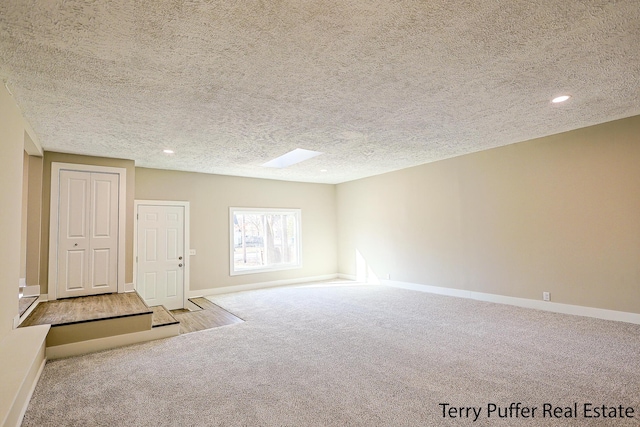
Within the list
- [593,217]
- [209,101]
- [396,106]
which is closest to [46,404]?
[209,101]

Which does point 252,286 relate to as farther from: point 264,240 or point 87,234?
point 87,234

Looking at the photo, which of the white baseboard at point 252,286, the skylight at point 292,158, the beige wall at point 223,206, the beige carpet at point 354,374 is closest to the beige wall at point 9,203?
the beige carpet at point 354,374

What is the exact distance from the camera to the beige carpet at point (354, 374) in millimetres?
2309

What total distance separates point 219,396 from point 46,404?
1.32 metres

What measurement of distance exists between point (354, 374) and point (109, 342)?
2869 millimetres

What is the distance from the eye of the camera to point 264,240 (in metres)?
7.93

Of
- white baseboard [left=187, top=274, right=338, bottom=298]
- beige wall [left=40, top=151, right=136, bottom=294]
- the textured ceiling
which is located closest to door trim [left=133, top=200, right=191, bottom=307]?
white baseboard [left=187, top=274, right=338, bottom=298]

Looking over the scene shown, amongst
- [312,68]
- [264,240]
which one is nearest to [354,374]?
[312,68]

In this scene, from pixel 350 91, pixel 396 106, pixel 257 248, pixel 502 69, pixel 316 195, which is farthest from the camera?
pixel 316 195

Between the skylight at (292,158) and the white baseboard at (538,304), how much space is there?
Result: 350cm

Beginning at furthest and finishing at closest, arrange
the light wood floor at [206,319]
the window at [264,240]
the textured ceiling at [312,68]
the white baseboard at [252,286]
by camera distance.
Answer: the window at [264,240]
the white baseboard at [252,286]
the light wood floor at [206,319]
the textured ceiling at [312,68]

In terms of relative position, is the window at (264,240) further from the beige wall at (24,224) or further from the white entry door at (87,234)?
the beige wall at (24,224)

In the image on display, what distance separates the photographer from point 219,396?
2586mm

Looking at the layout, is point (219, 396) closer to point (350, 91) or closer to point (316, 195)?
point (350, 91)
